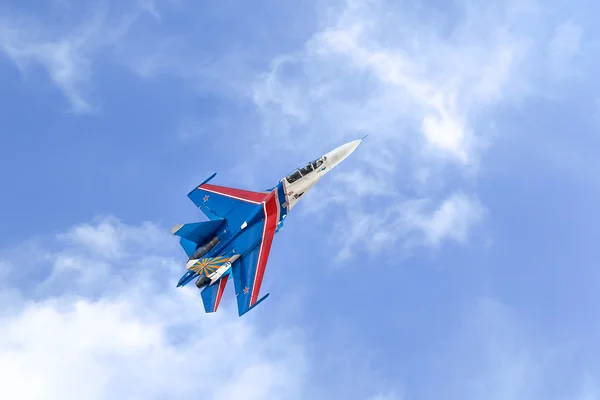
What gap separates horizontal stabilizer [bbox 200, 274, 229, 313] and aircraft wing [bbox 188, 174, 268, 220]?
811 centimetres

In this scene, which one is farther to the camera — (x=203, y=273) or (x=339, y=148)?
(x=339, y=148)

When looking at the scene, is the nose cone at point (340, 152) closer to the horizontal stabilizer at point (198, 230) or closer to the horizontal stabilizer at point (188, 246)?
the horizontal stabilizer at point (198, 230)

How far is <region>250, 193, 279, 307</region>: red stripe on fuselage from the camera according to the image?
61750 millimetres

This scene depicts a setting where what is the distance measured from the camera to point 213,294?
6259 cm

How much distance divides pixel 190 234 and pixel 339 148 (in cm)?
2130

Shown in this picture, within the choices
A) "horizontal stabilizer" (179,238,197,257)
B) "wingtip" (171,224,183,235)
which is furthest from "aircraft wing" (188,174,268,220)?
"wingtip" (171,224,183,235)

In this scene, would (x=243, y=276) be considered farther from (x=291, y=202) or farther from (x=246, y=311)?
(x=291, y=202)

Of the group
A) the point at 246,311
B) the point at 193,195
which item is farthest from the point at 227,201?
the point at 246,311

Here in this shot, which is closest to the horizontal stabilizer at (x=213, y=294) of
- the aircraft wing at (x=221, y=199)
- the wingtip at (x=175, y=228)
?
the wingtip at (x=175, y=228)

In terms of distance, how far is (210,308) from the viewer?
62000mm

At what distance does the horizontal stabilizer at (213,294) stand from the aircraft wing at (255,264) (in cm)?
158

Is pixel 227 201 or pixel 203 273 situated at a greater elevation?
pixel 227 201

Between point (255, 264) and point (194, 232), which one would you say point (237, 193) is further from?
point (255, 264)

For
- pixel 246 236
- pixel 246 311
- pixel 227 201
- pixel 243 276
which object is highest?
pixel 227 201
